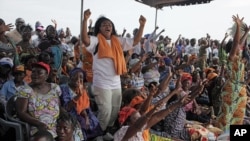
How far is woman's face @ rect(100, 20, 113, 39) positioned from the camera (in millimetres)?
4551

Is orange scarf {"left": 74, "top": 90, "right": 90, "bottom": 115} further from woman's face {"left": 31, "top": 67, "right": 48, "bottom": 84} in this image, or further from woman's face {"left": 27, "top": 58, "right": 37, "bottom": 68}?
woman's face {"left": 27, "top": 58, "right": 37, "bottom": 68}

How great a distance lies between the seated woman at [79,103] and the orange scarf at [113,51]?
40cm

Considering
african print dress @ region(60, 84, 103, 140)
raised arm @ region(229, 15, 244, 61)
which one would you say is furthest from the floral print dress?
raised arm @ region(229, 15, 244, 61)

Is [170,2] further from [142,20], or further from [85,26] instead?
[85,26]

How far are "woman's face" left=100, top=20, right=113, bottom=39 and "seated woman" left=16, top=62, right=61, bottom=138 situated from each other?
45.5 inches

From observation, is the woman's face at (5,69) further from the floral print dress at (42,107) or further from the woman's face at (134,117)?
the woman's face at (134,117)

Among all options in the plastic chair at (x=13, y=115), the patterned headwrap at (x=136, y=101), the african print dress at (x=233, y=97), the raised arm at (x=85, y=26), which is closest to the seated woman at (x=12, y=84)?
the plastic chair at (x=13, y=115)

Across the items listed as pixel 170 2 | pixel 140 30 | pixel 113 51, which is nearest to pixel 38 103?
pixel 113 51

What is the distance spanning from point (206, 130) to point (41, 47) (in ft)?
9.89

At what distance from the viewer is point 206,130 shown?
195 inches

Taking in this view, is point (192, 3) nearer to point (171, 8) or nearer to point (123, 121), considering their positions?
point (171, 8)

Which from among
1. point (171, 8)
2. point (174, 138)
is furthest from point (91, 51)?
point (171, 8)

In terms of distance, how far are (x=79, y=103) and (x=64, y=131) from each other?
96 cm

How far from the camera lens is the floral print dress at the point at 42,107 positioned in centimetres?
351
